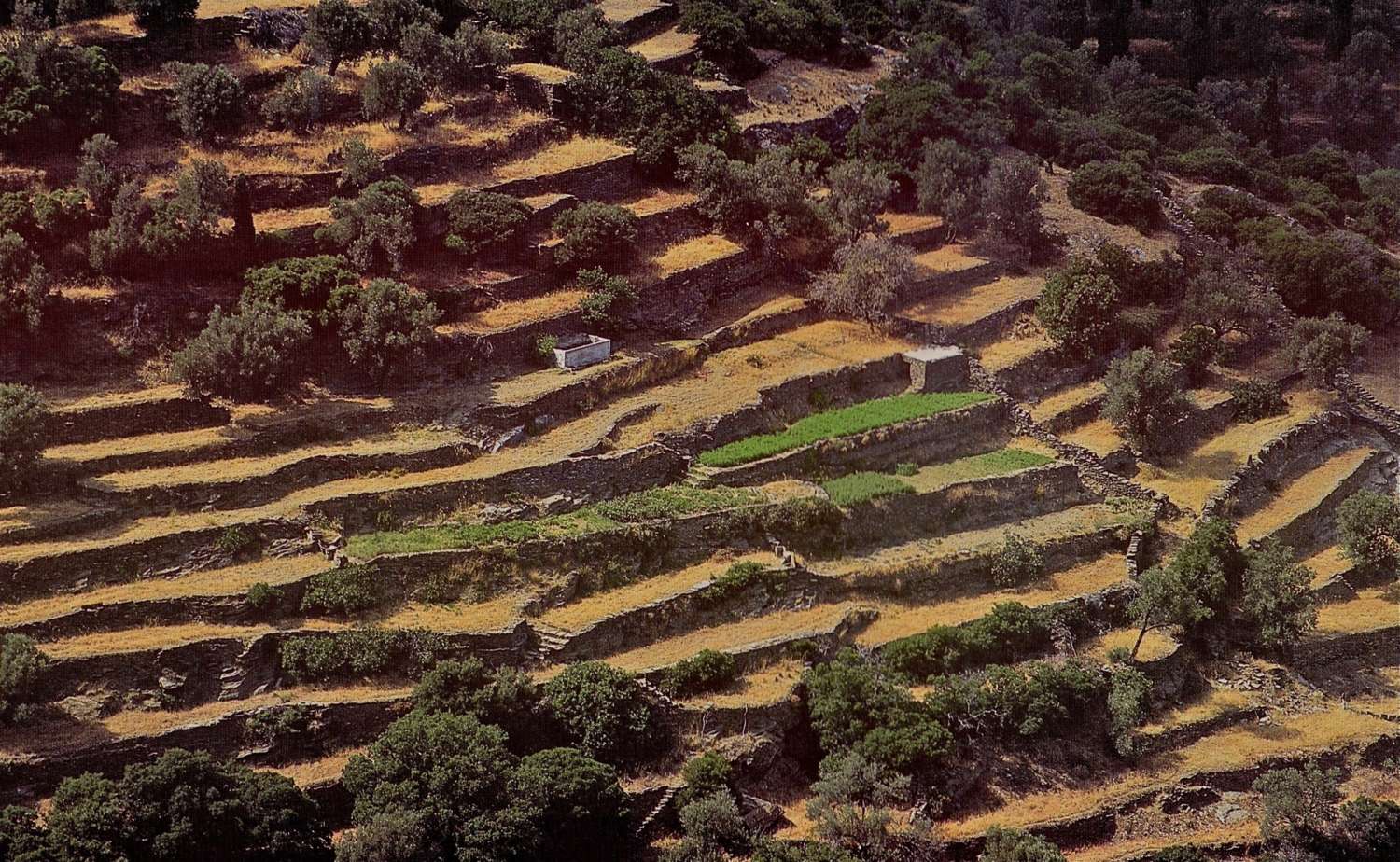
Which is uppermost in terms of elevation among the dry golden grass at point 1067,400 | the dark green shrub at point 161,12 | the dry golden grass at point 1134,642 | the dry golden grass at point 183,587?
the dark green shrub at point 161,12

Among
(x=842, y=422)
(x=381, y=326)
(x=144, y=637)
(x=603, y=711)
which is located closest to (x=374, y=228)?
(x=381, y=326)

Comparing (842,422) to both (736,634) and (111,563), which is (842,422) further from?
(111,563)

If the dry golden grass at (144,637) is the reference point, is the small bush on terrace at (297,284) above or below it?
above

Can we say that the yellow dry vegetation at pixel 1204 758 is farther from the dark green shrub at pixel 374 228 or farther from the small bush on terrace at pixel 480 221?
the dark green shrub at pixel 374 228

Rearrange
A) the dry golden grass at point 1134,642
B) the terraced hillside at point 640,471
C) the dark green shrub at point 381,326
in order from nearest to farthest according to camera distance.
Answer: the terraced hillside at point 640,471 → the dry golden grass at point 1134,642 → the dark green shrub at point 381,326

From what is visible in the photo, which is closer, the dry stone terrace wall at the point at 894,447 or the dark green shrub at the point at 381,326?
the dark green shrub at the point at 381,326

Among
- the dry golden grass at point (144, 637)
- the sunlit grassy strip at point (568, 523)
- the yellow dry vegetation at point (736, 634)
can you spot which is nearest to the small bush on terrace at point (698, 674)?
the yellow dry vegetation at point (736, 634)
